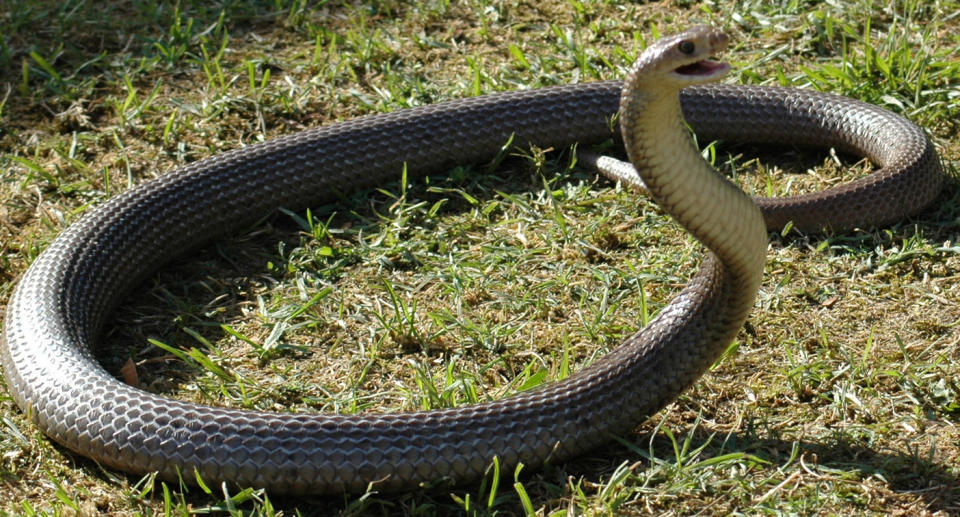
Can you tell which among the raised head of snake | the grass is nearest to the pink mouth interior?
the raised head of snake

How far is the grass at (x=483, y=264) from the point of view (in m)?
3.86

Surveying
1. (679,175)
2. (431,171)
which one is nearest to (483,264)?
(431,171)

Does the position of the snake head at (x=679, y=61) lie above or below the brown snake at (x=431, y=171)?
above

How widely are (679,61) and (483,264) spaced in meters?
2.04

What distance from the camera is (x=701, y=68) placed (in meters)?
3.38

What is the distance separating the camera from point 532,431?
383cm

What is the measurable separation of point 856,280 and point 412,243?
1.98 m

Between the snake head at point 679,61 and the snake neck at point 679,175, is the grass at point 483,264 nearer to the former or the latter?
the snake neck at point 679,175

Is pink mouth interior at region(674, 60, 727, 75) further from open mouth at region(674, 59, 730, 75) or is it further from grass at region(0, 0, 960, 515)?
grass at region(0, 0, 960, 515)

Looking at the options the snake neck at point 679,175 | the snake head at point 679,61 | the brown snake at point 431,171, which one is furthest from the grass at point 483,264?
the snake head at point 679,61

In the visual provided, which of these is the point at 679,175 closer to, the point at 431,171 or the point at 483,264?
the point at 483,264

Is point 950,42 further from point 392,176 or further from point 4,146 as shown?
point 4,146

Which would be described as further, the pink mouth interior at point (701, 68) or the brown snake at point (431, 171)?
the brown snake at point (431, 171)

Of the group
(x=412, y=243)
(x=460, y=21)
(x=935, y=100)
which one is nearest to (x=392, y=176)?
(x=412, y=243)
